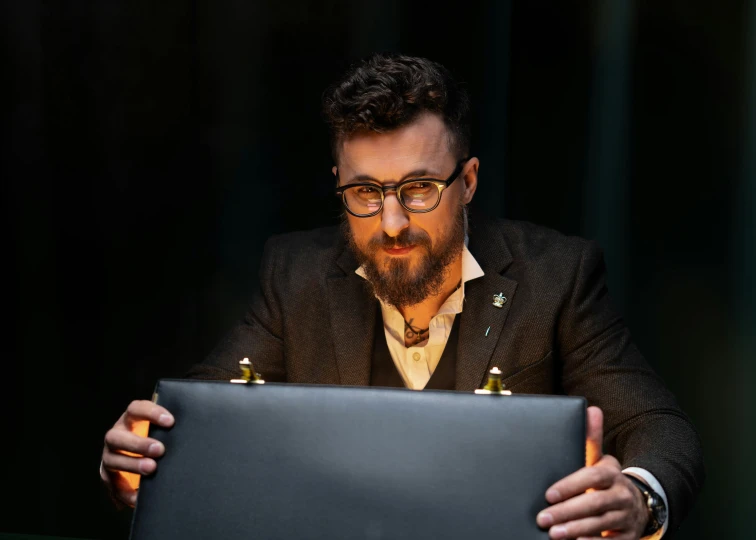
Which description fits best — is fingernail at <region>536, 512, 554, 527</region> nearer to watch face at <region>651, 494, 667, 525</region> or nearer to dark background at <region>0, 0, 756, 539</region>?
watch face at <region>651, 494, 667, 525</region>

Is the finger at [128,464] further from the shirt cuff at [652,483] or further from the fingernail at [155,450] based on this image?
the shirt cuff at [652,483]

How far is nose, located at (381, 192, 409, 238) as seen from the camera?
4.87 feet

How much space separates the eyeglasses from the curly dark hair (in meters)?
0.11

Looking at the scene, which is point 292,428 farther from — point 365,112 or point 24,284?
point 24,284

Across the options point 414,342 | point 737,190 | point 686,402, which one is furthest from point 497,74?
point 686,402

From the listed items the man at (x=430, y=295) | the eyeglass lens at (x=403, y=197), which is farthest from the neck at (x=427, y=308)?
the eyeglass lens at (x=403, y=197)

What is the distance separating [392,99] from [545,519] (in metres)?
0.87

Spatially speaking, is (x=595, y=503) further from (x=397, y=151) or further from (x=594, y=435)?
(x=397, y=151)

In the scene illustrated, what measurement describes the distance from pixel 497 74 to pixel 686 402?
1072 millimetres

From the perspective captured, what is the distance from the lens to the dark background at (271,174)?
2.11 metres

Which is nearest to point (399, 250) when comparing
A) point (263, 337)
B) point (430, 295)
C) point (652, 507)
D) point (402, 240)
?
point (402, 240)

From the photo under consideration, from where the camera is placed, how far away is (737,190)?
A: 6.89 ft

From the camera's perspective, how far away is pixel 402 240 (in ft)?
5.04

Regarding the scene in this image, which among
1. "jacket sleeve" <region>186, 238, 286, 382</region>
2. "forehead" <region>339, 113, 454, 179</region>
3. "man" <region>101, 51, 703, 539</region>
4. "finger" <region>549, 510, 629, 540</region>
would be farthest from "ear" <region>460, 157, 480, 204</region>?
"finger" <region>549, 510, 629, 540</region>
